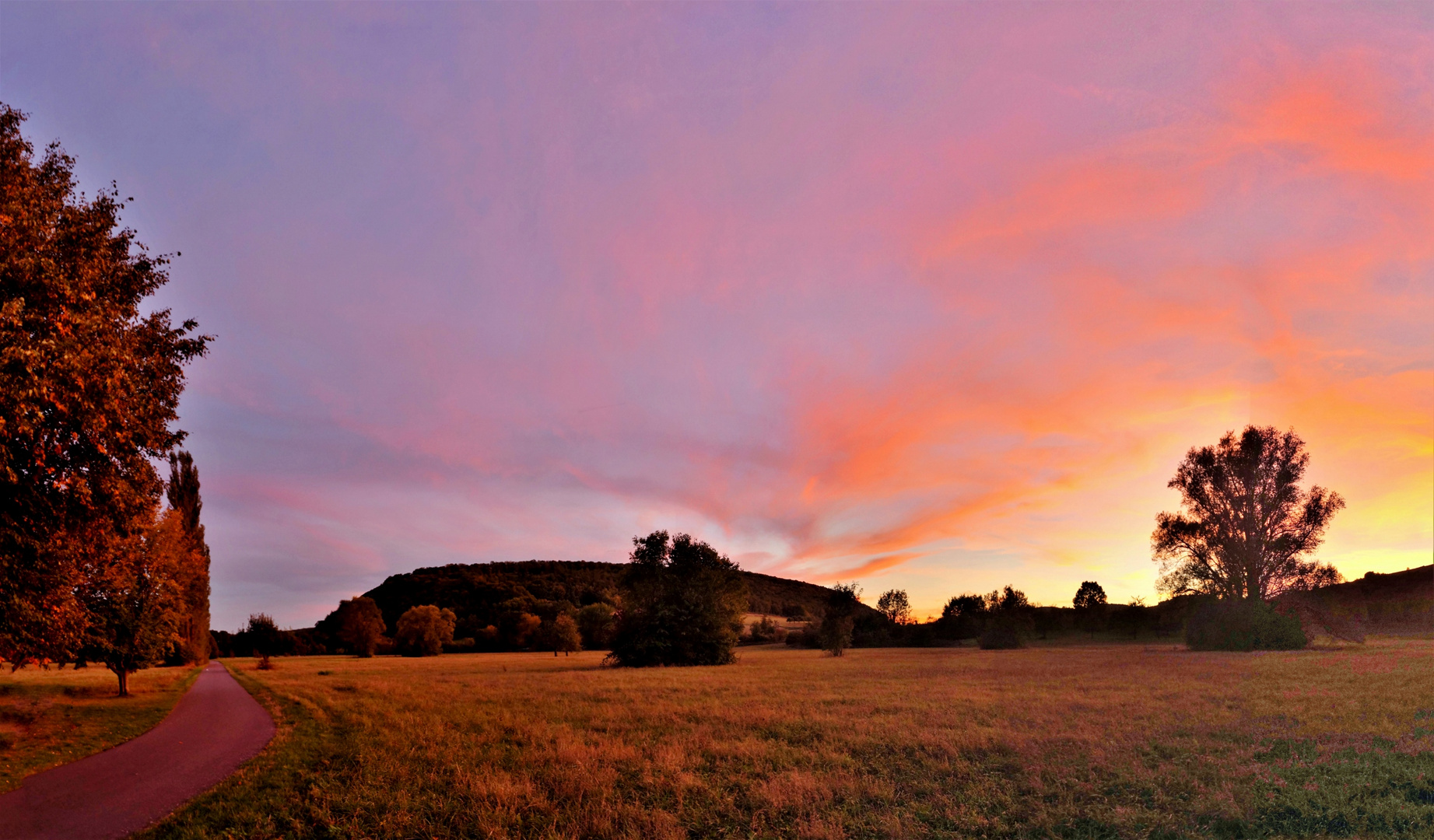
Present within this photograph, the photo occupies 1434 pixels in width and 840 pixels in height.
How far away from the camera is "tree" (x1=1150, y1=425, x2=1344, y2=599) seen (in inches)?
1937

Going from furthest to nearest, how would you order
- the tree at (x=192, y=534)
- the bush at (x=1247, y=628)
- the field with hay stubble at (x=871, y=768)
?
1. the tree at (x=192, y=534)
2. the bush at (x=1247, y=628)
3. the field with hay stubble at (x=871, y=768)

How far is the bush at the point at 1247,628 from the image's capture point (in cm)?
4691

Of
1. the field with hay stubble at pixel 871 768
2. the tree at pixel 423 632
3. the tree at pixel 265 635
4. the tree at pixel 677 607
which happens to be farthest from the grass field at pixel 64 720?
the tree at pixel 265 635

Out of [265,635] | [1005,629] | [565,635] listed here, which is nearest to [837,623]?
[1005,629]

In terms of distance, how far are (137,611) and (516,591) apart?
110 m

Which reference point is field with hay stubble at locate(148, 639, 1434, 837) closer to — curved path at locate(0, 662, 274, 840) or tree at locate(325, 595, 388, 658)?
curved path at locate(0, 662, 274, 840)

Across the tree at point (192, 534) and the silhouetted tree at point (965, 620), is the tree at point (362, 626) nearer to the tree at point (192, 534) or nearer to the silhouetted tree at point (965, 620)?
the tree at point (192, 534)

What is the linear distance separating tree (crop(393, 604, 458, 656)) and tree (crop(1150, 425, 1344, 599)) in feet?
322

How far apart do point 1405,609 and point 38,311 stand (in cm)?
9705

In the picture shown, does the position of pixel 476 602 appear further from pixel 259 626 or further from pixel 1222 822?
pixel 1222 822

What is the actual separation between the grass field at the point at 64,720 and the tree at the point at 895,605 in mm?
99621

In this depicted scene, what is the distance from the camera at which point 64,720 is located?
77.2ft

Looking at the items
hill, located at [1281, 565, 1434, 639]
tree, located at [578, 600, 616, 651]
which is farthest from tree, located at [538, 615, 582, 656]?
hill, located at [1281, 565, 1434, 639]

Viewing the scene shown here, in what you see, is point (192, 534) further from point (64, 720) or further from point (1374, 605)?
point (1374, 605)
